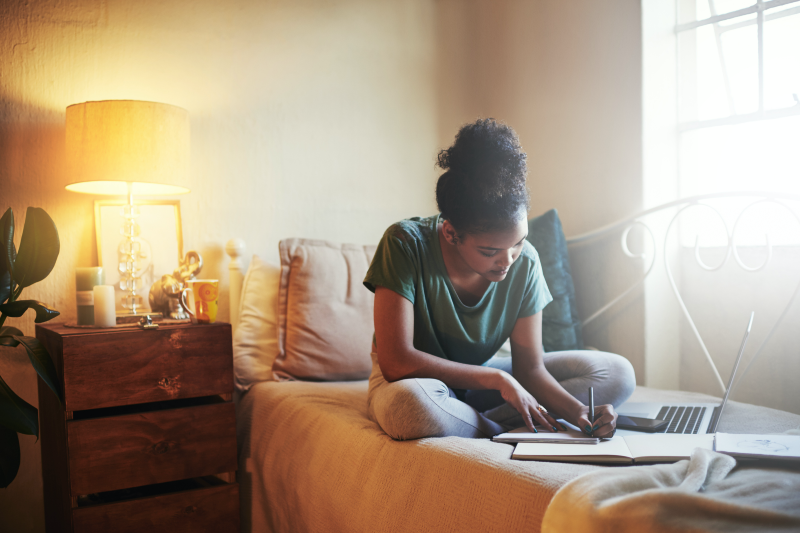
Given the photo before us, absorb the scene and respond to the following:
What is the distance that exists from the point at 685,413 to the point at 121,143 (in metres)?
1.53

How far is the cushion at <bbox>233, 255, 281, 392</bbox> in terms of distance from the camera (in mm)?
1752

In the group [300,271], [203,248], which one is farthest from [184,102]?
[300,271]

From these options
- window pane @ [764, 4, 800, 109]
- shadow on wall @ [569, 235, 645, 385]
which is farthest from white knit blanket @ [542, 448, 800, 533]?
window pane @ [764, 4, 800, 109]

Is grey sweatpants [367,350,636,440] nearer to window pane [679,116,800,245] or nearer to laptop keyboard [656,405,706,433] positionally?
laptop keyboard [656,405,706,433]

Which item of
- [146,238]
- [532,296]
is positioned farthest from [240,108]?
[532,296]

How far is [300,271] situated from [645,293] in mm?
1111

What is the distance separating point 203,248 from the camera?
1.94 metres

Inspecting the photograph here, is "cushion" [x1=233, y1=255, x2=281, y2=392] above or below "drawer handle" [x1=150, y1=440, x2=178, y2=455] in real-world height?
above

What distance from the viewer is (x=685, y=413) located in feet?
4.11

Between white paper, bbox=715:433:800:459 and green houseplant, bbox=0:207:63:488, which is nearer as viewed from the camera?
white paper, bbox=715:433:800:459

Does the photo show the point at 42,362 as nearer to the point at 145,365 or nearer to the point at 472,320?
the point at 145,365

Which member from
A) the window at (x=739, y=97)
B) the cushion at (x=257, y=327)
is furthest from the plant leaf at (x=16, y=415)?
the window at (x=739, y=97)

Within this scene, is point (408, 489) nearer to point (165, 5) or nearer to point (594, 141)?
point (594, 141)

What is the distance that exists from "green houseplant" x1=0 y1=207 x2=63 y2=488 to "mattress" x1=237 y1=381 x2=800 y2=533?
0.51 meters
